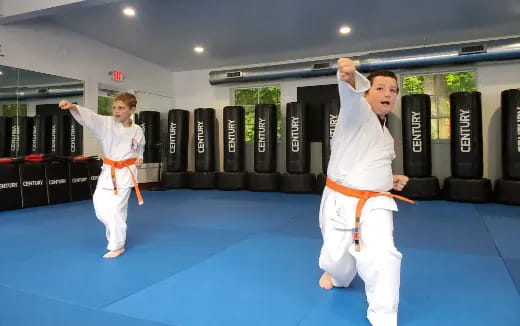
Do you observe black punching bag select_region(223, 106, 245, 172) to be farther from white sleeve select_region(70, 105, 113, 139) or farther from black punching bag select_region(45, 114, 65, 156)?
white sleeve select_region(70, 105, 113, 139)

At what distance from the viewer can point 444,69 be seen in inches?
278

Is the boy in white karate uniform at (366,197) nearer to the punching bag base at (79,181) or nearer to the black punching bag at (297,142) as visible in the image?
the black punching bag at (297,142)

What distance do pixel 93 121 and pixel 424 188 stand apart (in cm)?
550

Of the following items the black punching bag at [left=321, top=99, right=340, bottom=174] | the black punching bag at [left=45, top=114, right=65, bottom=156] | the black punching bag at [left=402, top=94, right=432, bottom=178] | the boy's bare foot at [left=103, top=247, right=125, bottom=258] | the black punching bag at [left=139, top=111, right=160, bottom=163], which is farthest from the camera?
the black punching bag at [left=139, top=111, right=160, bottom=163]

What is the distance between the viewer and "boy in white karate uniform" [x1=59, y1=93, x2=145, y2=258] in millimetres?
2994

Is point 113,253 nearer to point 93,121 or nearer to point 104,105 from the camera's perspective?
point 93,121

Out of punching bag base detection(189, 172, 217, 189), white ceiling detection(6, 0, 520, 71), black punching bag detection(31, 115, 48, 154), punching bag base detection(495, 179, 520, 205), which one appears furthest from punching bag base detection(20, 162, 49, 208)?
punching bag base detection(495, 179, 520, 205)

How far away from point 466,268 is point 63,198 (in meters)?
6.11

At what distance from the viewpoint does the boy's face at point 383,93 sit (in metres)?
1.84

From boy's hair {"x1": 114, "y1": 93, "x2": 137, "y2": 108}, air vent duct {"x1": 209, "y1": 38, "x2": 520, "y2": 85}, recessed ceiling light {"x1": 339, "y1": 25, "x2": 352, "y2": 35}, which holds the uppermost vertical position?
recessed ceiling light {"x1": 339, "y1": 25, "x2": 352, "y2": 35}

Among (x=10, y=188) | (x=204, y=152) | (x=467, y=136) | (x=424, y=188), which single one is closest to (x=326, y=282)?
(x=424, y=188)

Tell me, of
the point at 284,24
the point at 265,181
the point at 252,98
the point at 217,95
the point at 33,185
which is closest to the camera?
the point at 33,185

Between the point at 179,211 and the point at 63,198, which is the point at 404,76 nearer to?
the point at 179,211

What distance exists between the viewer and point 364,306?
6.53 feet
